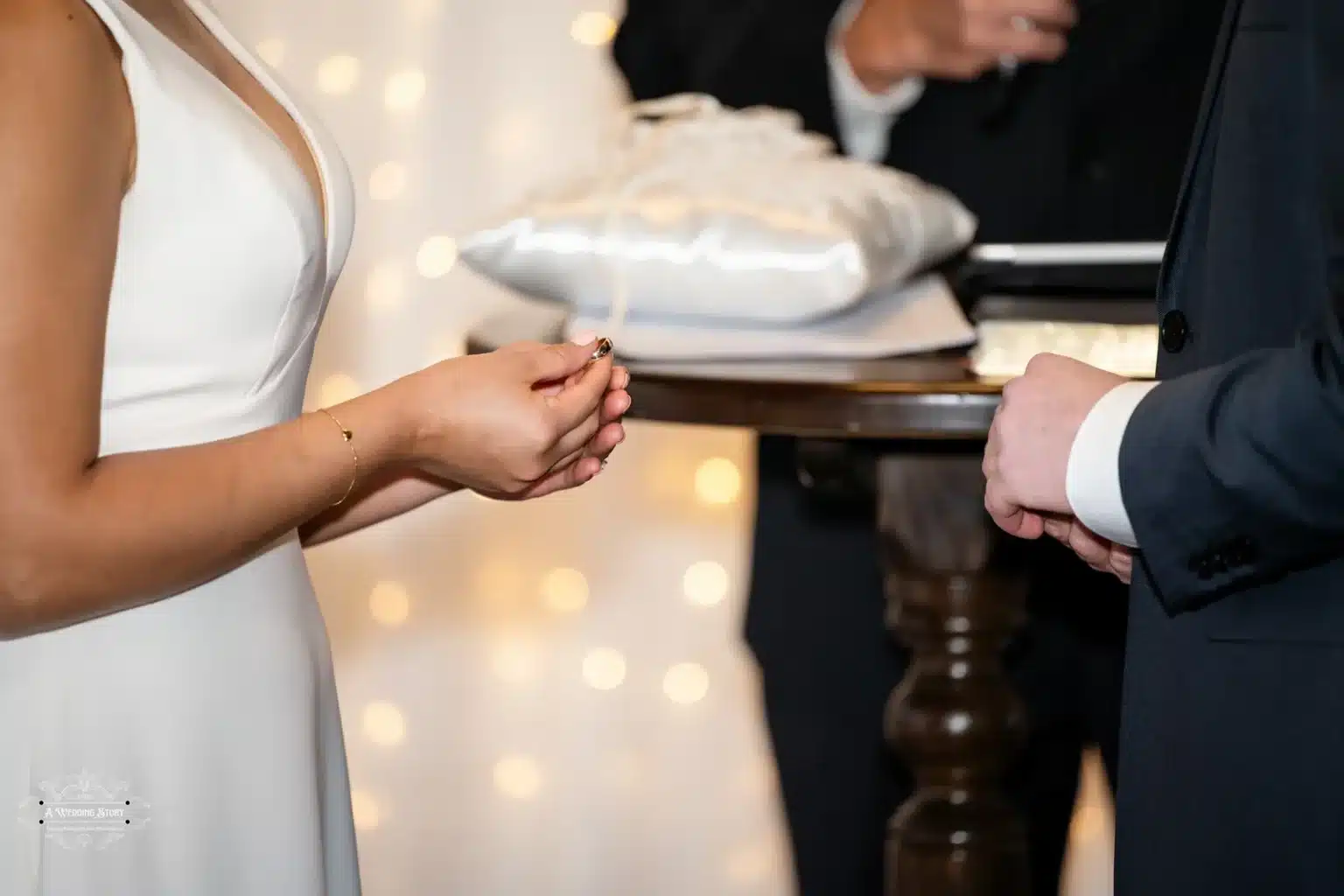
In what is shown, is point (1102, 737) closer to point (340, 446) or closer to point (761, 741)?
point (761, 741)

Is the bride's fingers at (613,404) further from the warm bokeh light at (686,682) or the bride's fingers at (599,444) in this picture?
the warm bokeh light at (686,682)

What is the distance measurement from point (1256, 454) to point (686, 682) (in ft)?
5.09

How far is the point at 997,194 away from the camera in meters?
1.52

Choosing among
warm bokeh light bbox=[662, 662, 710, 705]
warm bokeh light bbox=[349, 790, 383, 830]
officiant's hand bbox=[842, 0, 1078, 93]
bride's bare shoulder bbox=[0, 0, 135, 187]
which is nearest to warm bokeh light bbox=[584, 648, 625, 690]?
warm bokeh light bbox=[662, 662, 710, 705]

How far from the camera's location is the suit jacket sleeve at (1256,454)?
2.52ft

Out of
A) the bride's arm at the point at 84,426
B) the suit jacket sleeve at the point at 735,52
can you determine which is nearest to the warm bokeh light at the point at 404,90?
the suit jacket sleeve at the point at 735,52

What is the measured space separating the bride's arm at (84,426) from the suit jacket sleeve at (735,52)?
0.72 metres

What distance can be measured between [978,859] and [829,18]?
79 cm

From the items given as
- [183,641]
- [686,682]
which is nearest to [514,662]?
[686,682]

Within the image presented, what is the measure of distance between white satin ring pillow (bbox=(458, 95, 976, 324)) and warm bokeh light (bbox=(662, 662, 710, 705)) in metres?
1.12

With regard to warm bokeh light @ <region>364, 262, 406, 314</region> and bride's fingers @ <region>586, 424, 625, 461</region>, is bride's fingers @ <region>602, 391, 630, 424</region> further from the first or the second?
warm bokeh light @ <region>364, 262, 406, 314</region>

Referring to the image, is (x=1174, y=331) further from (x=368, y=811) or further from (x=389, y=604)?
(x=368, y=811)

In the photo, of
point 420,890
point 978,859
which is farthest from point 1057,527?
point 420,890

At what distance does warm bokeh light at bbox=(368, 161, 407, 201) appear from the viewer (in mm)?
2184
